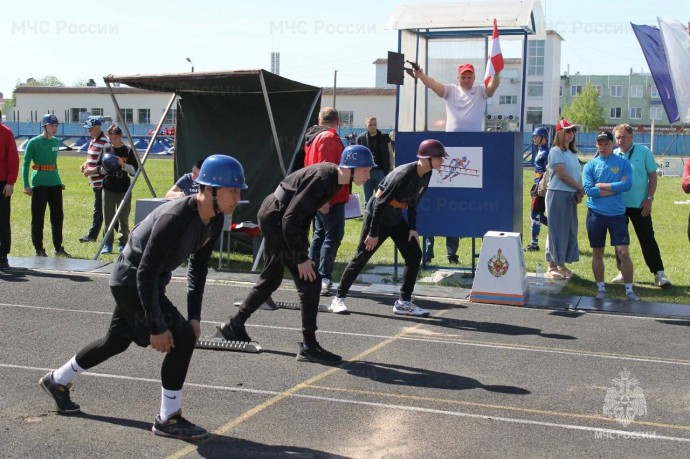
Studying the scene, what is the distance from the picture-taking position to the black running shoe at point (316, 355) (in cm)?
800

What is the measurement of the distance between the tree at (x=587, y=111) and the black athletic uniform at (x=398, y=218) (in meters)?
98.4

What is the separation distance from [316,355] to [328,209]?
3.15 m

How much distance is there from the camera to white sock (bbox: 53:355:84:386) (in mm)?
6234

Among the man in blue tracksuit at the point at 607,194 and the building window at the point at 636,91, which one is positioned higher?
the building window at the point at 636,91

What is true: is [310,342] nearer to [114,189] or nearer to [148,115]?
[114,189]

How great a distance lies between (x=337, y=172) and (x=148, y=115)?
78.4 meters

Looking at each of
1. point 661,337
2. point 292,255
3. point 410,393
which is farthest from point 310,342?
point 661,337

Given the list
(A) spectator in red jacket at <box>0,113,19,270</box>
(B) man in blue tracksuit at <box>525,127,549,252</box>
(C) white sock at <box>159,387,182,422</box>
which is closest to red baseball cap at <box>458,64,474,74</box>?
(B) man in blue tracksuit at <box>525,127,549,252</box>

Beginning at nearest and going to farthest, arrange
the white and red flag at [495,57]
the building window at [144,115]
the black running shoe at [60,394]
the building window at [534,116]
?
1. the black running shoe at [60,394]
2. the white and red flag at [495,57]
3. the building window at [534,116]
4. the building window at [144,115]

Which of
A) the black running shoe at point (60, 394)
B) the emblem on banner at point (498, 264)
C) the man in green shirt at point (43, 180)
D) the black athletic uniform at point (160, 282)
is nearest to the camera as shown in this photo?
the black athletic uniform at point (160, 282)

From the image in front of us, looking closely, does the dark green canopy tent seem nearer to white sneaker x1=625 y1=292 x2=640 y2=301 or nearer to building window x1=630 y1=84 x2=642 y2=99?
white sneaker x1=625 y1=292 x2=640 y2=301

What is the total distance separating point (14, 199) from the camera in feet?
76.3

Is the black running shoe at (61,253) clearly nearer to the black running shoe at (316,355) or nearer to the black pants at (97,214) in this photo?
the black pants at (97,214)

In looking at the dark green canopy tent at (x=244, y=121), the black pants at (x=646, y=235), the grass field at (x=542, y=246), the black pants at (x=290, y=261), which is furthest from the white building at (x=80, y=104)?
the black pants at (x=290, y=261)
